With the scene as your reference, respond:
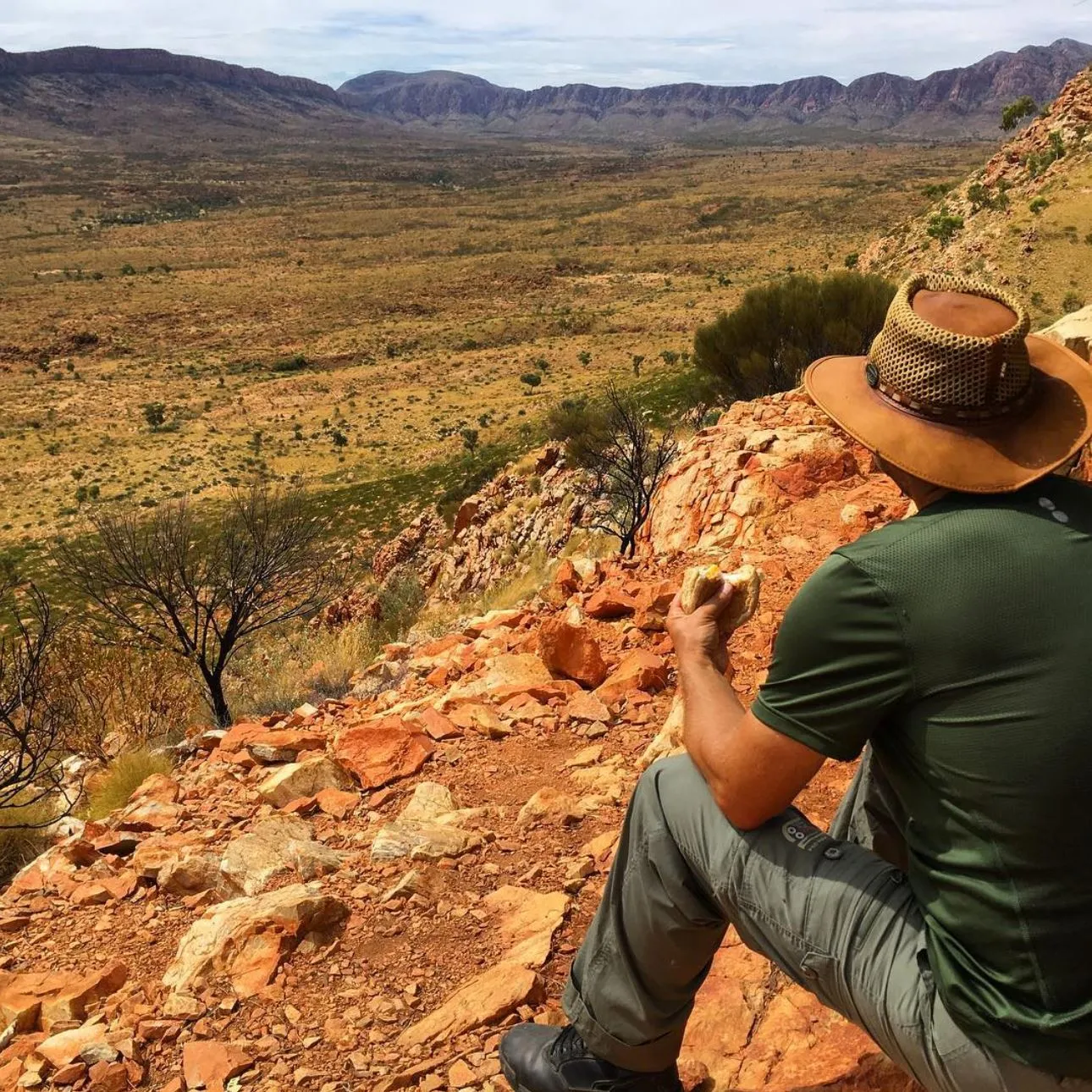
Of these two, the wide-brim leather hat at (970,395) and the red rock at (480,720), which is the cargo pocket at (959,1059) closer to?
the wide-brim leather hat at (970,395)

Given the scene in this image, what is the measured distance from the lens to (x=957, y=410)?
160 centimetres

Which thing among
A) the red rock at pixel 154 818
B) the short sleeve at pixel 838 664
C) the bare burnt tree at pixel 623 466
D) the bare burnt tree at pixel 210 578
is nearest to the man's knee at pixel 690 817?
the short sleeve at pixel 838 664

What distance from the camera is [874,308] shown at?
A: 51.4ft

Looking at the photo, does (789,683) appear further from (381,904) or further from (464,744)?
(464,744)

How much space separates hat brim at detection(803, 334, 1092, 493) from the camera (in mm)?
1533

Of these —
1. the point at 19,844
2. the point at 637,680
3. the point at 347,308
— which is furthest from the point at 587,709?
the point at 347,308

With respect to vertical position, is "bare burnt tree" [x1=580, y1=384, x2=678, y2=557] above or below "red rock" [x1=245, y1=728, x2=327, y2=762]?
below

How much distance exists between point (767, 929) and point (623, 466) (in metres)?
11.7

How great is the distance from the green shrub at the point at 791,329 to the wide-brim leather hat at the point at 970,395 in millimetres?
13926

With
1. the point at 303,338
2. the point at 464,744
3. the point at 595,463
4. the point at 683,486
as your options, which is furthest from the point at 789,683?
the point at 303,338

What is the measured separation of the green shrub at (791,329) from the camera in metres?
15.6

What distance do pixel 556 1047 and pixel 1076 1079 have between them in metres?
Answer: 1.11

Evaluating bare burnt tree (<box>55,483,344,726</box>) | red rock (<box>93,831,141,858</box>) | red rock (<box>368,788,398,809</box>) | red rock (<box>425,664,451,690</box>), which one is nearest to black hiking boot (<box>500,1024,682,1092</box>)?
red rock (<box>368,788,398,809</box>)

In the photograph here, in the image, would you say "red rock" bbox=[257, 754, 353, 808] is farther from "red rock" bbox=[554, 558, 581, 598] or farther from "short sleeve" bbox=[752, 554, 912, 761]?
"short sleeve" bbox=[752, 554, 912, 761]
